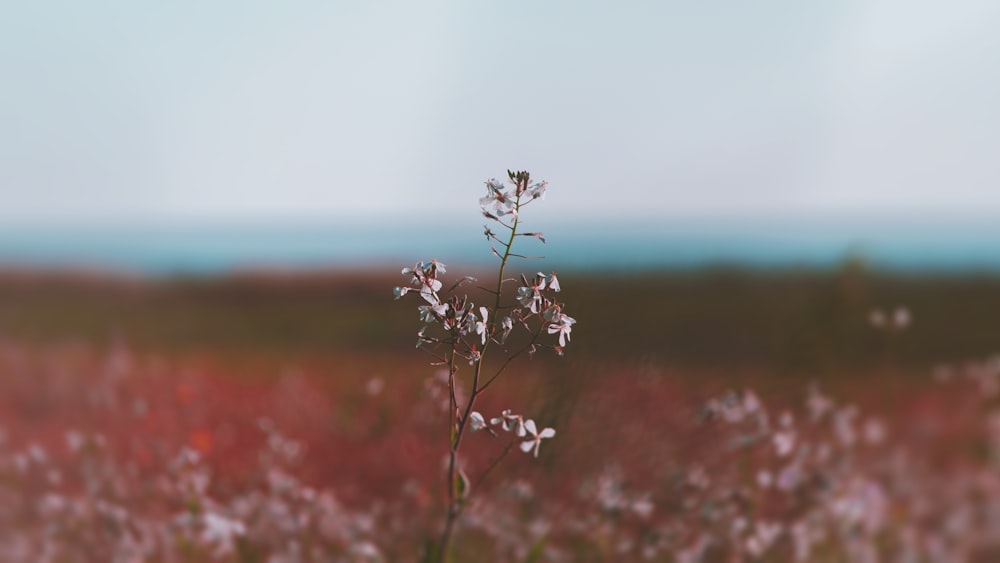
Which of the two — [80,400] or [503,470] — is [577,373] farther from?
[80,400]

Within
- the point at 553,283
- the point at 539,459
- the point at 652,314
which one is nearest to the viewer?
the point at 553,283

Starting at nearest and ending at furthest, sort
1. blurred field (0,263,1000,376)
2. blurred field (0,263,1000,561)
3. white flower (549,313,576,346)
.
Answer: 1. white flower (549,313,576,346)
2. blurred field (0,263,1000,561)
3. blurred field (0,263,1000,376)

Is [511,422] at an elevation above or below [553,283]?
below

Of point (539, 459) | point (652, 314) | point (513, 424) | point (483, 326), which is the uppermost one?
point (483, 326)

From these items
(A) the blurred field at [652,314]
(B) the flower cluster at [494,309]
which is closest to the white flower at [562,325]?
(B) the flower cluster at [494,309]

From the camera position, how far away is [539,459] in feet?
11.3

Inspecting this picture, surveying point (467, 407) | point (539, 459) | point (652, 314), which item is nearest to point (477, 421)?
point (467, 407)

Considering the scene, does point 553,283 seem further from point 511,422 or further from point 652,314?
point 652,314

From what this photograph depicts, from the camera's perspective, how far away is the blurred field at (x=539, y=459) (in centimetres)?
338

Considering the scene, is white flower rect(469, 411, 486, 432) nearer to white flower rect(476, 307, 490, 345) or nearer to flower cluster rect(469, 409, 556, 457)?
flower cluster rect(469, 409, 556, 457)

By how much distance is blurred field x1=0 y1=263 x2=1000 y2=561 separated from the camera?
3385 millimetres

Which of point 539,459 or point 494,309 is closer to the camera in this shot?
point 494,309

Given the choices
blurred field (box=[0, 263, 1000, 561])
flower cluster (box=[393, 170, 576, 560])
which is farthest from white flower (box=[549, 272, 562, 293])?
blurred field (box=[0, 263, 1000, 561])

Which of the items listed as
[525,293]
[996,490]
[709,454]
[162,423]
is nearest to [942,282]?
[996,490]
